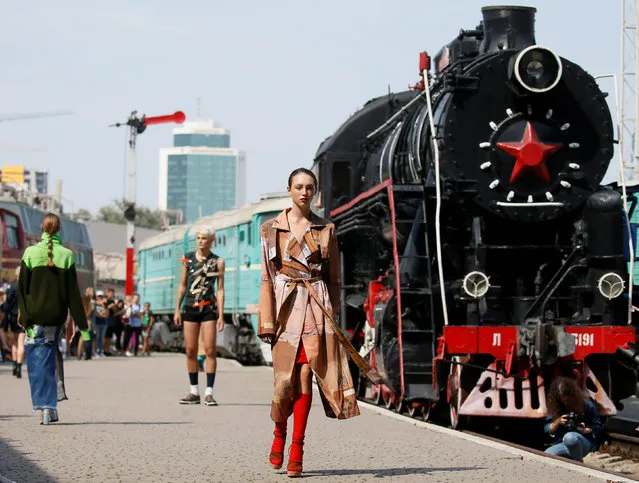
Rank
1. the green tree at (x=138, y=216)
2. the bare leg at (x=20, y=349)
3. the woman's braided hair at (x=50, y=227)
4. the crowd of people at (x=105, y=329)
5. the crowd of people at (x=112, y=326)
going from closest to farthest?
the woman's braided hair at (x=50, y=227) < the bare leg at (x=20, y=349) < the crowd of people at (x=105, y=329) < the crowd of people at (x=112, y=326) < the green tree at (x=138, y=216)

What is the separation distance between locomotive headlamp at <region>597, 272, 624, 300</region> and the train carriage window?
23614mm

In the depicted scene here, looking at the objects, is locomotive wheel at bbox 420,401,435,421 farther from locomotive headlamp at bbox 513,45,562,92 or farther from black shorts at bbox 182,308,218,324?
locomotive headlamp at bbox 513,45,562,92

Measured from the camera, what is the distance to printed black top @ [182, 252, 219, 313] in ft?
43.7

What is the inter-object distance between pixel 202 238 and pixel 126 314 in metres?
21.5

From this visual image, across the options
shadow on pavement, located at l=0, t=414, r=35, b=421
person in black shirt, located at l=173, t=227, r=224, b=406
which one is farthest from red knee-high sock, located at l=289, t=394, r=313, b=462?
person in black shirt, located at l=173, t=227, r=224, b=406

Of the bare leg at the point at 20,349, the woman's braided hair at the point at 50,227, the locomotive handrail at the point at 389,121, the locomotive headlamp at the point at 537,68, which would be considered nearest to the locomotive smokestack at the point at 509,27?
the locomotive headlamp at the point at 537,68

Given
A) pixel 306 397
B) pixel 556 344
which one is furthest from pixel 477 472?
pixel 556 344

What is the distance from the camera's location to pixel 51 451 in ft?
29.5

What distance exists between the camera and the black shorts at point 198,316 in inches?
525

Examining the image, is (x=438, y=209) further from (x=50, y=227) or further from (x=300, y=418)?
(x=300, y=418)

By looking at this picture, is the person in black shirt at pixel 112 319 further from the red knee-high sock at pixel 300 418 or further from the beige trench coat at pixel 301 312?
the red knee-high sock at pixel 300 418

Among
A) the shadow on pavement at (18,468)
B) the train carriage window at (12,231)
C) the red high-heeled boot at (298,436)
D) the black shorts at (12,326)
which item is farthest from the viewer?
the train carriage window at (12,231)

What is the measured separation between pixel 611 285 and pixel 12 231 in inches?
959

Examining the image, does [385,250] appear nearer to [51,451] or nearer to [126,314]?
[51,451]
